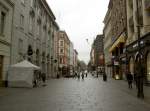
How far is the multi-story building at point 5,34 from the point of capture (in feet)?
86.7

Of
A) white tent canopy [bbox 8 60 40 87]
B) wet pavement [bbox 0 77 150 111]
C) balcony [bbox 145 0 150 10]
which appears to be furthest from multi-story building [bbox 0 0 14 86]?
balcony [bbox 145 0 150 10]

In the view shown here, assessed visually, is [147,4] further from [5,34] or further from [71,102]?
[71,102]

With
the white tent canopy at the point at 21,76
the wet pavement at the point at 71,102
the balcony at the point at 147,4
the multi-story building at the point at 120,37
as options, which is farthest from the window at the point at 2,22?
the multi-story building at the point at 120,37

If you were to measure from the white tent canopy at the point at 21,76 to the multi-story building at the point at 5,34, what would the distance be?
77 centimetres

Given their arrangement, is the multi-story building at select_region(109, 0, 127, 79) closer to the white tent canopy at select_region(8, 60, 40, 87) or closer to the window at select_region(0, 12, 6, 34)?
the white tent canopy at select_region(8, 60, 40, 87)

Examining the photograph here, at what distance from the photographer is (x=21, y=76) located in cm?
2722

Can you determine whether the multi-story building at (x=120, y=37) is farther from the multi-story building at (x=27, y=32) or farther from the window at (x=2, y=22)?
the window at (x=2, y=22)

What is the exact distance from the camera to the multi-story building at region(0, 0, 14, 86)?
86.7 ft

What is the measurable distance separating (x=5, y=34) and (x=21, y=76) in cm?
489

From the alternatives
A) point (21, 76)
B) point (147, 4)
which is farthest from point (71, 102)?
point (147, 4)

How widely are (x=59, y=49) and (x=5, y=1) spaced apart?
78.0m

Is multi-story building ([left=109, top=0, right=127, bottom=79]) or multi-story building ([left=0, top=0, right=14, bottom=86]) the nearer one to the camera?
multi-story building ([left=0, top=0, right=14, bottom=86])

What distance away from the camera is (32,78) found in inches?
1081

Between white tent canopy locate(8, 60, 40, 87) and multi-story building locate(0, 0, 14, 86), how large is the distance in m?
0.77
